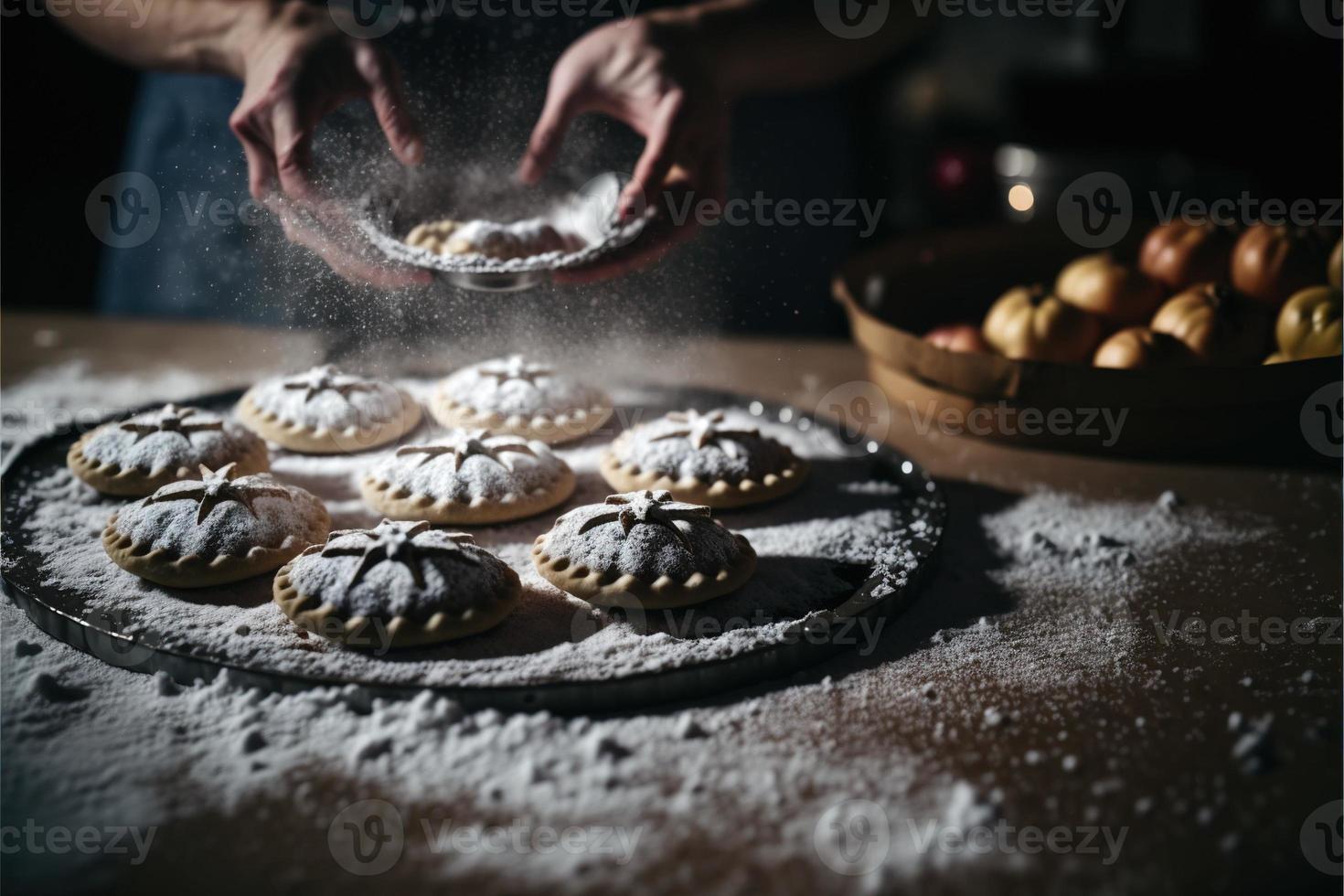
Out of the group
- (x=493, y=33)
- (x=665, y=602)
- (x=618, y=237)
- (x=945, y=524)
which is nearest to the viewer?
(x=665, y=602)

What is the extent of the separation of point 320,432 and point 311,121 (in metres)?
0.64

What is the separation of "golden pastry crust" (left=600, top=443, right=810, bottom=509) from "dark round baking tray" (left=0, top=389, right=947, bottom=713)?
292 millimetres

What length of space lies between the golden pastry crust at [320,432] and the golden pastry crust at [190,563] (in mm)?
520

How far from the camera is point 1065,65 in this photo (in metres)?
5.36

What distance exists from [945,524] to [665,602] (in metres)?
0.60

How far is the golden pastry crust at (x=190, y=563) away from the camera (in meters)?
1.73

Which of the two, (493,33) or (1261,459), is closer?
(1261,459)

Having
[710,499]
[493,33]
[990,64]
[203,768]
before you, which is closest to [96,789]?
[203,768]

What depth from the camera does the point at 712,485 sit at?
2.09m

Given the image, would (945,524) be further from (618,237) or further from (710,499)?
(618,237)
